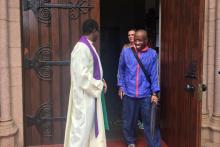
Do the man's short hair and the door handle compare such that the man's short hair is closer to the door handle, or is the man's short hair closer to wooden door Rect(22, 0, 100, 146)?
wooden door Rect(22, 0, 100, 146)

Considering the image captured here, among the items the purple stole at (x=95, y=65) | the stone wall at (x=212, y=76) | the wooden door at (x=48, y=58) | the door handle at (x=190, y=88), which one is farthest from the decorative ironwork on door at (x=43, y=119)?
the stone wall at (x=212, y=76)

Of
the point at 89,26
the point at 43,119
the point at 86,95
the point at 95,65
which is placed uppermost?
the point at 89,26

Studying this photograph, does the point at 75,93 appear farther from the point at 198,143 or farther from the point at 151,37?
the point at 151,37

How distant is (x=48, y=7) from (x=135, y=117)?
1.75 m

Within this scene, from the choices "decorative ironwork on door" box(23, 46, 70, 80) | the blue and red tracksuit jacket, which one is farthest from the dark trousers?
"decorative ironwork on door" box(23, 46, 70, 80)

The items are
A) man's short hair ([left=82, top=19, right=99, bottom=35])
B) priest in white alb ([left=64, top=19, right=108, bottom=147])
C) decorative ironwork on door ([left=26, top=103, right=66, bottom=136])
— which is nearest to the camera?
priest in white alb ([left=64, top=19, right=108, bottom=147])

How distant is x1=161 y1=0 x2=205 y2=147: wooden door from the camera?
326cm

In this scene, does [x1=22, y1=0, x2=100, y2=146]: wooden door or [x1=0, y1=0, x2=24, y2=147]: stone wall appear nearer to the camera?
[x1=0, y1=0, x2=24, y2=147]: stone wall

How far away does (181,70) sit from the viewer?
374cm

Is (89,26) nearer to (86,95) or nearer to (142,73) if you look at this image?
(86,95)

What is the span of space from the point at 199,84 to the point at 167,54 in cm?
120

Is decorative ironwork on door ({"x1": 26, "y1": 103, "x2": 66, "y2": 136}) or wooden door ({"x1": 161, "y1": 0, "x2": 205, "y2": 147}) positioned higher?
wooden door ({"x1": 161, "y1": 0, "x2": 205, "y2": 147})

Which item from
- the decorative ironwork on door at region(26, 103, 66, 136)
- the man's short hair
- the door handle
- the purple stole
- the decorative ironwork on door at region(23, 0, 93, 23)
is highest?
the decorative ironwork on door at region(23, 0, 93, 23)

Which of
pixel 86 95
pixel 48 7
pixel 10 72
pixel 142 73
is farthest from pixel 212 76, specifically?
pixel 10 72
